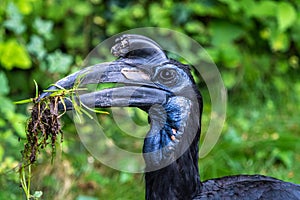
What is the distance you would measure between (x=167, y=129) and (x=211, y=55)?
3389 mm

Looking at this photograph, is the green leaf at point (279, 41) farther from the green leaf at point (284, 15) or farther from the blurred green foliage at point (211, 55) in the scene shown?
the green leaf at point (284, 15)

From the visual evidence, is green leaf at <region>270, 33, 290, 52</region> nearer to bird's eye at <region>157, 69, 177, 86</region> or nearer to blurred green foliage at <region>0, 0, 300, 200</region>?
blurred green foliage at <region>0, 0, 300, 200</region>

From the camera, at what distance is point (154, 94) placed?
3859 mm

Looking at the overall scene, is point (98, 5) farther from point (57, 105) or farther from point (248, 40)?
point (57, 105)

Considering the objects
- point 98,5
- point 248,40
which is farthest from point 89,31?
point 248,40

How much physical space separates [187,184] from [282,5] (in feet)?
11.1

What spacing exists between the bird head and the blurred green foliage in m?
1.74

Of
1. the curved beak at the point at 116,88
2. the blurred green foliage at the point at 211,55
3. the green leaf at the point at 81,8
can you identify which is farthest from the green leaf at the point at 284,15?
the curved beak at the point at 116,88

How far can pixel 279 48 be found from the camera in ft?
24.4

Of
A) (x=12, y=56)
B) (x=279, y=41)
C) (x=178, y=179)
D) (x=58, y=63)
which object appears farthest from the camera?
(x=279, y=41)

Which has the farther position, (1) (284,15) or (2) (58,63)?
(1) (284,15)

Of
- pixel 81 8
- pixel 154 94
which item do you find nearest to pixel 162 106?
pixel 154 94

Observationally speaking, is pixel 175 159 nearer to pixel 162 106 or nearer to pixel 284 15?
pixel 162 106

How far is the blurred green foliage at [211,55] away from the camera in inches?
231
